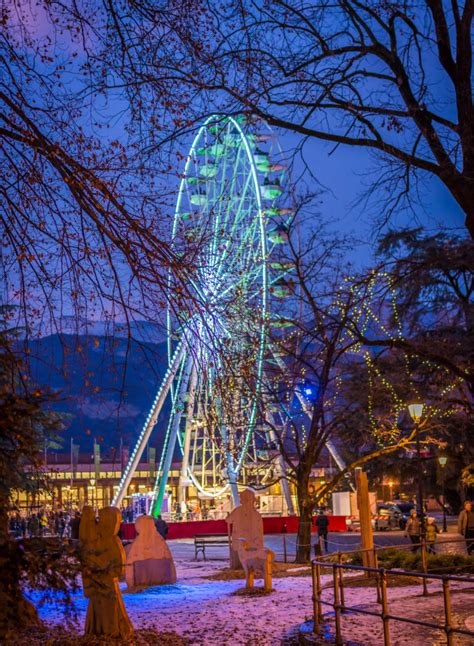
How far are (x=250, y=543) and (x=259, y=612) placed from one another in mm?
3244

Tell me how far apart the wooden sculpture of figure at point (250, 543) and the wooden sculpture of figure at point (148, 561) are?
78.3 inches

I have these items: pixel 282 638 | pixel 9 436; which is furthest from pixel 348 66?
pixel 282 638

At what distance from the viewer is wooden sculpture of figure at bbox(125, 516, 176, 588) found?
18.2 metres

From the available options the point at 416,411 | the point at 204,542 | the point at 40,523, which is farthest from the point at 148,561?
the point at 40,523

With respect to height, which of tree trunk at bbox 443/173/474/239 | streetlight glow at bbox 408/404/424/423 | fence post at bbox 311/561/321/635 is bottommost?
fence post at bbox 311/561/321/635

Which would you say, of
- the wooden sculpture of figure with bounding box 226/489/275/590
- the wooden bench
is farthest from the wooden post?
the wooden bench

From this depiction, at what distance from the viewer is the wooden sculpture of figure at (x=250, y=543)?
631 inches

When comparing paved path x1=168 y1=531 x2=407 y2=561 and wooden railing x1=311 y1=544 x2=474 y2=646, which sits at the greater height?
wooden railing x1=311 y1=544 x2=474 y2=646

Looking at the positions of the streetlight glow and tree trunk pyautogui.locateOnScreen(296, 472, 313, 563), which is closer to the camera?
the streetlight glow

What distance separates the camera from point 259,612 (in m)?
13.4

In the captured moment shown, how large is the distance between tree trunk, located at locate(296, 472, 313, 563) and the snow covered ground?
3.67 metres

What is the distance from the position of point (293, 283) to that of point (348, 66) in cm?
1236

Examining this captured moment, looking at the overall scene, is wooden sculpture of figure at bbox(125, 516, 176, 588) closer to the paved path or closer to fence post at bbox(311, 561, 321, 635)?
the paved path

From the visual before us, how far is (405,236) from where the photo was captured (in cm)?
3397
